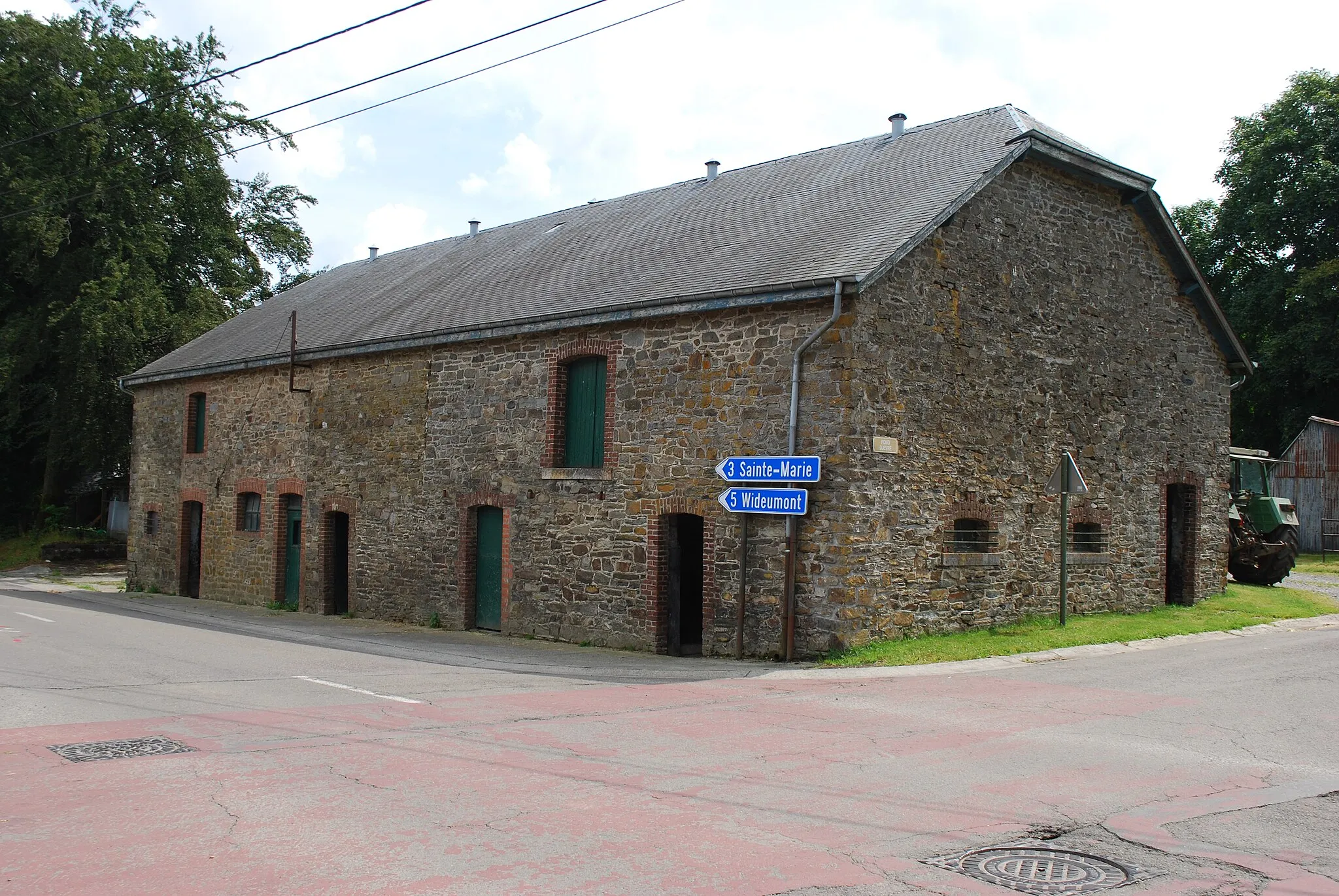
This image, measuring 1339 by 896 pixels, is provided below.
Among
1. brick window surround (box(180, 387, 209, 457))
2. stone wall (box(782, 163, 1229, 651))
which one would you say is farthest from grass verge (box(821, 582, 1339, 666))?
brick window surround (box(180, 387, 209, 457))

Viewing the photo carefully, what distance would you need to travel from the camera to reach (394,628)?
708 inches

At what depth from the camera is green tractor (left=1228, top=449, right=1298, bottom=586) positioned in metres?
22.5

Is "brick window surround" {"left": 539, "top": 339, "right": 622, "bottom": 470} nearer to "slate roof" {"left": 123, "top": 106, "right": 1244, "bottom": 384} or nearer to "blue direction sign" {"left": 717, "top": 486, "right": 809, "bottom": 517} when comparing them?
"slate roof" {"left": 123, "top": 106, "right": 1244, "bottom": 384}

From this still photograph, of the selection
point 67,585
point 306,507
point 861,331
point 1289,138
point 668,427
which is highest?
point 1289,138

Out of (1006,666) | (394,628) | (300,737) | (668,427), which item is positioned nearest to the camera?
(300,737)

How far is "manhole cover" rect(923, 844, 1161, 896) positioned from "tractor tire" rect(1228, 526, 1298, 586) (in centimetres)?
1951

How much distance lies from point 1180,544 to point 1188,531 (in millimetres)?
286

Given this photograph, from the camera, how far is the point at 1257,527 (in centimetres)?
2347

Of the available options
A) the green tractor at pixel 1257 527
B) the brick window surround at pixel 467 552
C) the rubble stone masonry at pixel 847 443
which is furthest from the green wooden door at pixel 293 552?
the green tractor at pixel 1257 527

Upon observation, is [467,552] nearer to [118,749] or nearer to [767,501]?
[767,501]

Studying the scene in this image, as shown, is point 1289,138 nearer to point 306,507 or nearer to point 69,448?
point 306,507

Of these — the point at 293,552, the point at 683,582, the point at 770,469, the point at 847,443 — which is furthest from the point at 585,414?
the point at 293,552

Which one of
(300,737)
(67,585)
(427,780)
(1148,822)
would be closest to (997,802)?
(1148,822)

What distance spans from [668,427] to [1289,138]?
115 ft
